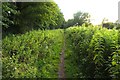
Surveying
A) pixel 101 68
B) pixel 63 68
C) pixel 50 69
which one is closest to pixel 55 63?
pixel 63 68

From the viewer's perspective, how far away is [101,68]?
824 centimetres

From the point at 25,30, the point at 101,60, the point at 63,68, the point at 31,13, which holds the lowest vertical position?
the point at 63,68

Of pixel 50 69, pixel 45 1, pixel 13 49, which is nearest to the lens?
pixel 13 49

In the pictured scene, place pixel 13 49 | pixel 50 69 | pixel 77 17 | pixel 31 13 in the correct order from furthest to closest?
pixel 77 17 < pixel 31 13 < pixel 50 69 < pixel 13 49

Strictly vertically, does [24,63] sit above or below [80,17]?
below

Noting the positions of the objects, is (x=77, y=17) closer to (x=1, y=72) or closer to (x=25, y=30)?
(x=25, y=30)

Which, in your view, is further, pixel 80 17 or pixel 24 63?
pixel 80 17

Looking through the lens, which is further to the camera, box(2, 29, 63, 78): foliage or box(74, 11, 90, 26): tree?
box(74, 11, 90, 26): tree

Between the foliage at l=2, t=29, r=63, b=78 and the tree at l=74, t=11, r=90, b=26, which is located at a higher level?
the tree at l=74, t=11, r=90, b=26

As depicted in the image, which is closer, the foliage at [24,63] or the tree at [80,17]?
the foliage at [24,63]

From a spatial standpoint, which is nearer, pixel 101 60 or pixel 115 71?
pixel 115 71

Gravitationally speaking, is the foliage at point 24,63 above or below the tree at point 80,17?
below

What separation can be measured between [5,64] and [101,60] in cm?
312

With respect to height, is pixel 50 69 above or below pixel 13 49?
below
